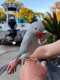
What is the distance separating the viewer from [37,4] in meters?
7.92

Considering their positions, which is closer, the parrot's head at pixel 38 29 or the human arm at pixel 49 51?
the human arm at pixel 49 51

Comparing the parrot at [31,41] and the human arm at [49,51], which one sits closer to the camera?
the human arm at [49,51]

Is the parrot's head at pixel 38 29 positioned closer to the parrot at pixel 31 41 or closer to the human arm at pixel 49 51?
the parrot at pixel 31 41

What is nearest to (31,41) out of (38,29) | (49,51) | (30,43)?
(30,43)

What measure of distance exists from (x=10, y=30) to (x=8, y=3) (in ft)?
3.14

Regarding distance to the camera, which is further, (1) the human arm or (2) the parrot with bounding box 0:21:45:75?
(2) the parrot with bounding box 0:21:45:75

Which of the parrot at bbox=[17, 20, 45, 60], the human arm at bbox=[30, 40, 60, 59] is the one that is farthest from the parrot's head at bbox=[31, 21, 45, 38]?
the human arm at bbox=[30, 40, 60, 59]

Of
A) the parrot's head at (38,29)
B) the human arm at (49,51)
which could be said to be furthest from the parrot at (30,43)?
the human arm at (49,51)

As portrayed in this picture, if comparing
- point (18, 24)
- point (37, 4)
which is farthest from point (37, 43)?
point (18, 24)

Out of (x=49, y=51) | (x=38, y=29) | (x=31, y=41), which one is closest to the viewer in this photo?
(x=49, y=51)

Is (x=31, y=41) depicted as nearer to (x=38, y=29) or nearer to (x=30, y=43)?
(x=30, y=43)

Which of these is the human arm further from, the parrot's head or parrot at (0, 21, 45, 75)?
the parrot's head

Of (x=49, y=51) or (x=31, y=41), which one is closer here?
(x=49, y=51)

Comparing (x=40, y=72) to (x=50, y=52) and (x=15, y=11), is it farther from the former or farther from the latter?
(x=15, y=11)
